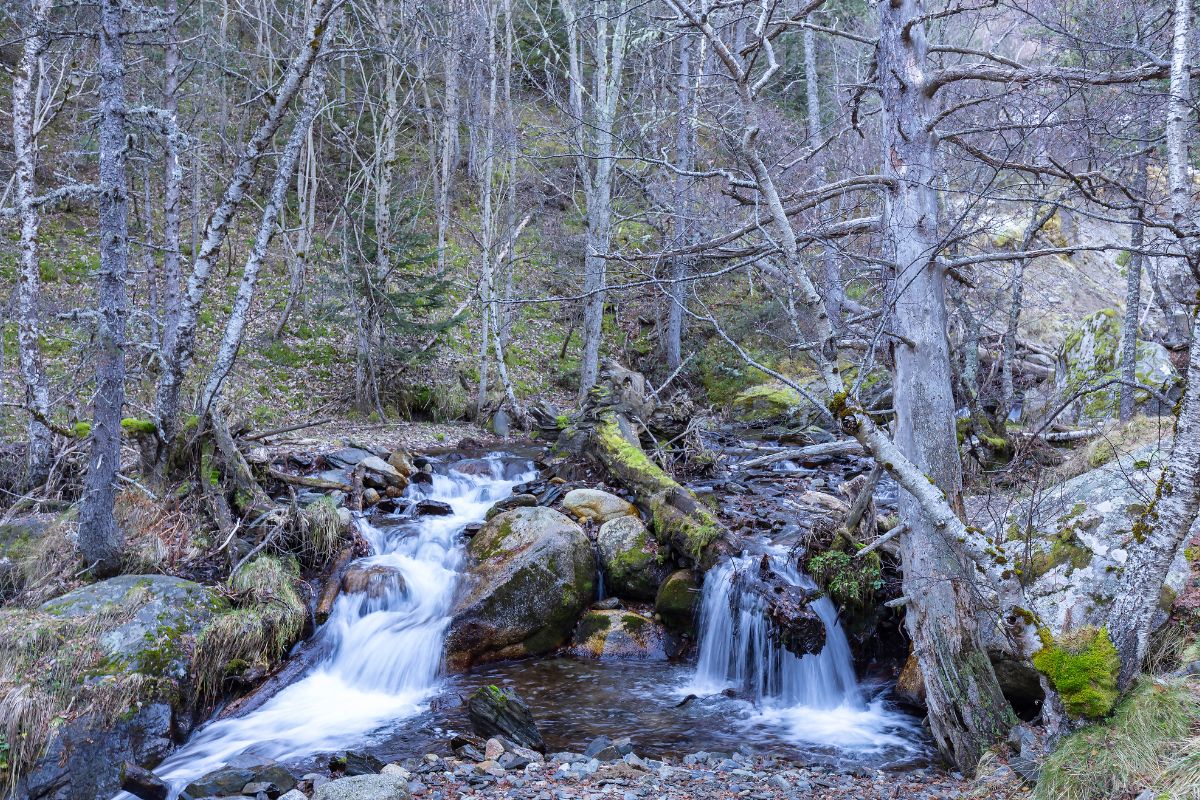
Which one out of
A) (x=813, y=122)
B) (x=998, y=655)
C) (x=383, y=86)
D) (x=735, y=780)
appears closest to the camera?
(x=735, y=780)

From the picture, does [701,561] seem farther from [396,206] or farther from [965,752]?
[396,206]

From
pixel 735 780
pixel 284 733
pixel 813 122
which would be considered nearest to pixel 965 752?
pixel 735 780

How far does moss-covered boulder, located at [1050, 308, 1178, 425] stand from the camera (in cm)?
1191

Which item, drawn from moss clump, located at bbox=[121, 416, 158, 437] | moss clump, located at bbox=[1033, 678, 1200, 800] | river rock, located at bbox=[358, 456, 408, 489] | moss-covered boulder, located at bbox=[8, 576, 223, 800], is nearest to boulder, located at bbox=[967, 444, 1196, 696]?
moss clump, located at bbox=[1033, 678, 1200, 800]

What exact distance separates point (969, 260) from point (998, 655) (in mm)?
3284

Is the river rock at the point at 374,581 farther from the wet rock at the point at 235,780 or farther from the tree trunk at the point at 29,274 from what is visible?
the tree trunk at the point at 29,274

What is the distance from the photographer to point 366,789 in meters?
4.74

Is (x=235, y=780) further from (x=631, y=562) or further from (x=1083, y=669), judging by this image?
(x=1083, y=669)

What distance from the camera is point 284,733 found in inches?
260

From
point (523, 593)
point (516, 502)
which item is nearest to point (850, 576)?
point (523, 593)

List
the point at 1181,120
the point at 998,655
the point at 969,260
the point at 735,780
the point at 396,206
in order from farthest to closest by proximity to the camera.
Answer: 1. the point at 396,206
2. the point at 998,655
3. the point at 735,780
4. the point at 969,260
5. the point at 1181,120

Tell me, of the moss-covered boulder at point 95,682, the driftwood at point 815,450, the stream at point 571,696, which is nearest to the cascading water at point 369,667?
the stream at point 571,696

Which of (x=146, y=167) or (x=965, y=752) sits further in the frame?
(x=146, y=167)

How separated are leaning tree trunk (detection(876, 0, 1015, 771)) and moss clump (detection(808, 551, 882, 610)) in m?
2.30
